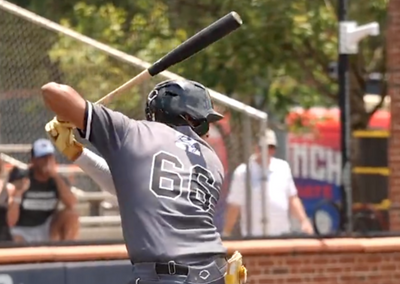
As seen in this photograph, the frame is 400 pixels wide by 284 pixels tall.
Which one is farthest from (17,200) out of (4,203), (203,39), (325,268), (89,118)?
(89,118)

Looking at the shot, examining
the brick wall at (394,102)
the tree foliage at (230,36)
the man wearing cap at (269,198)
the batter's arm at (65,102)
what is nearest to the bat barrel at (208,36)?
the batter's arm at (65,102)

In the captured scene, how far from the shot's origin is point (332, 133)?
13.6 metres

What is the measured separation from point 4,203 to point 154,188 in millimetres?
4058

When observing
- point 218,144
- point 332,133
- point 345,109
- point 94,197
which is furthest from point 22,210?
point 332,133

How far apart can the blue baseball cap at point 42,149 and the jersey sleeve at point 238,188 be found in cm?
147

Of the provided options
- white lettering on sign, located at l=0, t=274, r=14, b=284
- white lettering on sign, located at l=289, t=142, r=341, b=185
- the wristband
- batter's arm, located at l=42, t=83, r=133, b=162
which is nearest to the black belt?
batter's arm, located at l=42, t=83, r=133, b=162

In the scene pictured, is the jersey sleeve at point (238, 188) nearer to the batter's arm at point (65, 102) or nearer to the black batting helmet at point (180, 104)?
the black batting helmet at point (180, 104)

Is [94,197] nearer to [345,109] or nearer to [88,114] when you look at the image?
[345,109]

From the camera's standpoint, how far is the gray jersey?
4352 mm

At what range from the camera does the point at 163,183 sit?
439 centimetres

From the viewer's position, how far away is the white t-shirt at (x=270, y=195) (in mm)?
8969

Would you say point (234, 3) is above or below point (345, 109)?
above

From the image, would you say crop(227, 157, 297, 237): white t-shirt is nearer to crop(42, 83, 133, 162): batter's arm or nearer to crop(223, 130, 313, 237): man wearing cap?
crop(223, 130, 313, 237): man wearing cap

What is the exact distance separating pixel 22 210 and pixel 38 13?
1.97 m
